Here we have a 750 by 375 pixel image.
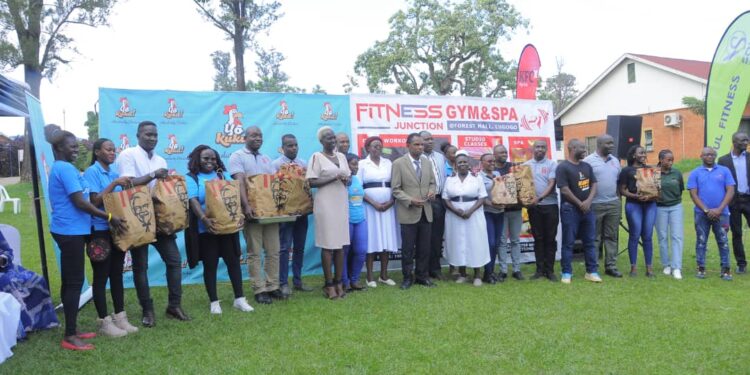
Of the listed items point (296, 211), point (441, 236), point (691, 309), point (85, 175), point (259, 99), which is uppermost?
point (259, 99)

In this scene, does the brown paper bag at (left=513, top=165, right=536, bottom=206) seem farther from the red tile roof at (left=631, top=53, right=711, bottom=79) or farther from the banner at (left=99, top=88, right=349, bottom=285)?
the red tile roof at (left=631, top=53, right=711, bottom=79)

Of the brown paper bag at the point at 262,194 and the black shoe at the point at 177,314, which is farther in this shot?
the brown paper bag at the point at 262,194

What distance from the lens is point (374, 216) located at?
647 cm

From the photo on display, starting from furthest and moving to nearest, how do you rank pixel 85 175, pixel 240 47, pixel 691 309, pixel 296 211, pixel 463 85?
pixel 463 85 → pixel 240 47 → pixel 296 211 → pixel 691 309 → pixel 85 175

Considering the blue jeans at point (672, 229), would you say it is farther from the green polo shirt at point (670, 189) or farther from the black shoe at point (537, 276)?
the black shoe at point (537, 276)

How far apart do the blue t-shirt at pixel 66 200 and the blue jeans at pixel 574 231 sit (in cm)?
527

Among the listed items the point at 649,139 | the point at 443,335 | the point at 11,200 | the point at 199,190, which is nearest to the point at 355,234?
the point at 199,190

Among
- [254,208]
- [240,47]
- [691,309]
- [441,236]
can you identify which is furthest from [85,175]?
[240,47]

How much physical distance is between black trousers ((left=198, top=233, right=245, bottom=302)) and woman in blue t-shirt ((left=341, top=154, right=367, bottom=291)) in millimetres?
1322

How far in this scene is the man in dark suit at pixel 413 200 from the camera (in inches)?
247

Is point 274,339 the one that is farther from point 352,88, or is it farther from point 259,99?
point 352,88

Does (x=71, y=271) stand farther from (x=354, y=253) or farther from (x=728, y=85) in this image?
(x=728, y=85)

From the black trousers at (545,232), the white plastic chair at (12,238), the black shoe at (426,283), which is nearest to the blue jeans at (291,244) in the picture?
the black shoe at (426,283)

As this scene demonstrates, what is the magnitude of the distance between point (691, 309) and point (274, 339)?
4.02 meters
